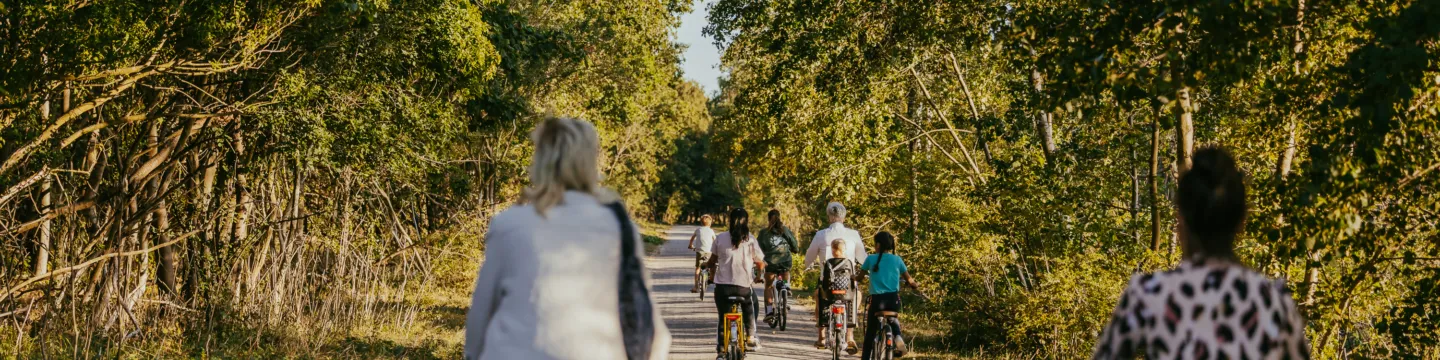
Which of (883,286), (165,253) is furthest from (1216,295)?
(165,253)

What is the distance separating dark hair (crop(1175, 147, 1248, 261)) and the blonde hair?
1669 mm

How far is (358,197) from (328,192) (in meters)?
1.01

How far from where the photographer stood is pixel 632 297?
378cm

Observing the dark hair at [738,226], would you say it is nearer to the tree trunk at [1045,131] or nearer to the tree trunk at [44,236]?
the tree trunk at [1045,131]

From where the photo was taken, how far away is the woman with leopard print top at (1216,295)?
10.6 ft

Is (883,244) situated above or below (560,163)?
below

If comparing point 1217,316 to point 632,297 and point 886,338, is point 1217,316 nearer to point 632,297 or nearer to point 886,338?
point 632,297

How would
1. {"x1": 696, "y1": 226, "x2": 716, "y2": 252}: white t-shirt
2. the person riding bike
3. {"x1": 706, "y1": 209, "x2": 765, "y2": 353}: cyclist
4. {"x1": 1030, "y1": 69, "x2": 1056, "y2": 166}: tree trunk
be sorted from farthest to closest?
1. {"x1": 696, "y1": 226, "x2": 716, "y2": 252}: white t-shirt
2. {"x1": 1030, "y1": 69, "x2": 1056, "y2": 166}: tree trunk
3. the person riding bike
4. {"x1": 706, "y1": 209, "x2": 765, "y2": 353}: cyclist

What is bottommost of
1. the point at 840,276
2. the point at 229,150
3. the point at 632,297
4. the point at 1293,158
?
the point at 840,276

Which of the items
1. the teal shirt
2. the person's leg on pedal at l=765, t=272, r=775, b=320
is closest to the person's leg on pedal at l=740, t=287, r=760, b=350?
the teal shirt

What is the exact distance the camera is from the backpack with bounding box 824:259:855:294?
1205 centimetres

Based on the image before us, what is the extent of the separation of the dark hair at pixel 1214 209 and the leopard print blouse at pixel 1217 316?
0.16 ft

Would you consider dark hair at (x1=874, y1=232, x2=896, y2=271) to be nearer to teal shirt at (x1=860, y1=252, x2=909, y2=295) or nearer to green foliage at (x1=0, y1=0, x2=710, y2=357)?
teal shirt at (x1=860, y1=252, x2=909, y2=295)

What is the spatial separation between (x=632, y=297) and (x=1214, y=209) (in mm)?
1682
